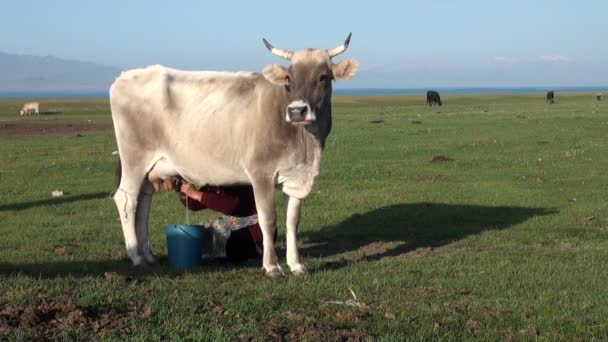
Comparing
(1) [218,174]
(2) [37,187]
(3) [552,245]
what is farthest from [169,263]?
(2) [37,187]

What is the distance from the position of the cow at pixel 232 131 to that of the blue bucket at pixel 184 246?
21.4 inches

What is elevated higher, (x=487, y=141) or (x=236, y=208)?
(x=236, y=208)

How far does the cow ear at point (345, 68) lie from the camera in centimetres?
991

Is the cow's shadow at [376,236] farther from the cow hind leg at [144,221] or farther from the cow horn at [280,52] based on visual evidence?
the cow horn at [280,52]

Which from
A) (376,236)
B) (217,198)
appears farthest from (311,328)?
(376,236)

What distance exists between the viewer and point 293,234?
1019 cm

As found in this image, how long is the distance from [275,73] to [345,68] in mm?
840

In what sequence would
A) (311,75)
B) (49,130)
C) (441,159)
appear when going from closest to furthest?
1. (311,75)
2. (441,159)
3. (49,130)

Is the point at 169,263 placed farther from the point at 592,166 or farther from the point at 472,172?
the point at 592,166

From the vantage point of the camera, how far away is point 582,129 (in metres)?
35.0

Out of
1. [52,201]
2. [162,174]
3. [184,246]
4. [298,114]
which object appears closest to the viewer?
[298,114]

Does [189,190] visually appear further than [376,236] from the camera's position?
No

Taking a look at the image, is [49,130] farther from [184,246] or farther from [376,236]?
[184,246]

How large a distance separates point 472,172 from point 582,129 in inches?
608
